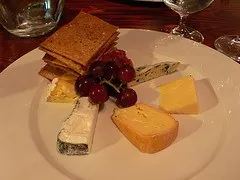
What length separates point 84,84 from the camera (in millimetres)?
770

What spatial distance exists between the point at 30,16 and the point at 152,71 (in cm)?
36

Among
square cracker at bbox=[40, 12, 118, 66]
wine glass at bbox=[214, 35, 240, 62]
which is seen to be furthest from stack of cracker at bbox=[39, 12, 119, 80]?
wine glass at bbox=[214, 35, 240, 62]

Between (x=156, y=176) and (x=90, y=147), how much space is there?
0.38 ft

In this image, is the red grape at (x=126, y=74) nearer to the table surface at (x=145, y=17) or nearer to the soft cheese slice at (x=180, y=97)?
the soft cheese slice at (x=180, y=97)

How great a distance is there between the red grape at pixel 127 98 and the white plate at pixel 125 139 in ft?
0.10

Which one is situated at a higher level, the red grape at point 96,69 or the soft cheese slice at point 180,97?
the red grape at point 96,69

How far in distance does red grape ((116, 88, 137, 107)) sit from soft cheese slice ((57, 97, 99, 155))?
4 centimetres

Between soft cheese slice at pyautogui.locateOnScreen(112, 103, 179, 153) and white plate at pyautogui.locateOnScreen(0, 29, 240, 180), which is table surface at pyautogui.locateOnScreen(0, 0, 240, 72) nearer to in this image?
white plate at pyautogui.locateOnScreen(0, 29, 240, 180)

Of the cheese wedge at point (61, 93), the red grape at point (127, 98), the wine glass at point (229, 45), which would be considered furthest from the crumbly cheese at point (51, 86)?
the wine glass at point (229, 45)

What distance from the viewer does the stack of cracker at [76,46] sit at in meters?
0.81

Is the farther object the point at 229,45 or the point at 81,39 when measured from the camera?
the point at 229,45

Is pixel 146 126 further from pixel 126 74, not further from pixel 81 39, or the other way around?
pixel 81 39

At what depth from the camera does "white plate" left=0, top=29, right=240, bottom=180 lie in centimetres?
65

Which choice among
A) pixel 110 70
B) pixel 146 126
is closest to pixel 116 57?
pixel 110 70
